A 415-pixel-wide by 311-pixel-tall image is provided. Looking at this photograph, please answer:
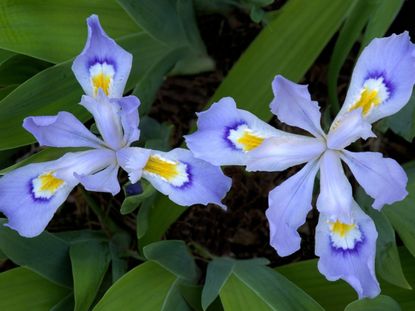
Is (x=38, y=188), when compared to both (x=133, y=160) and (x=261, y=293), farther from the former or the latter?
(x=261, y=293)

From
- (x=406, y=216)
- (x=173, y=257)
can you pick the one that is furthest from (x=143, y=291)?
(x=406, y=216)

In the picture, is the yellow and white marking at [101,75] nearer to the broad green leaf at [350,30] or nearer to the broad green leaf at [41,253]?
the broad green leaf at [41,253]

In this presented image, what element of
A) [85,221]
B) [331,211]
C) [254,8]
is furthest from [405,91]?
[85,221]

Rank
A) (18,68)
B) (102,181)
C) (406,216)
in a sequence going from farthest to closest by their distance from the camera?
(18,68) → (406,216) → (102,181)

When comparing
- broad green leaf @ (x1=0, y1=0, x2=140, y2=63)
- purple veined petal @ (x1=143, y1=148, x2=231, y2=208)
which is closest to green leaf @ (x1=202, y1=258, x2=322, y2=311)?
purple veined petal @ (x1=143, y1=148, x2=231, y2=208)

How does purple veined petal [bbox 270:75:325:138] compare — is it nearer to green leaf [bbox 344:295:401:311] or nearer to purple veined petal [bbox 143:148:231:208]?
purple veined petal [bbox 143:148:231:208]

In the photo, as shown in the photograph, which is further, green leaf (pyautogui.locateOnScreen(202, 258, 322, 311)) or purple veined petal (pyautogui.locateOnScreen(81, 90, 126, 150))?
green leaf (pyautogui.locateOnScreen(202, 258, 322, 311))

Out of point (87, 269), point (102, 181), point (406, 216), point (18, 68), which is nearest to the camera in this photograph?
point (102, 181)

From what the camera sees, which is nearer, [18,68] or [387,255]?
[387,255]
